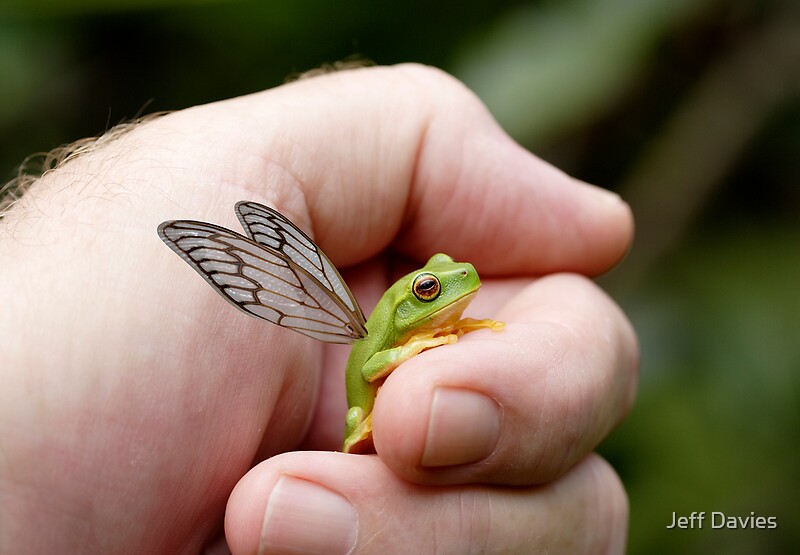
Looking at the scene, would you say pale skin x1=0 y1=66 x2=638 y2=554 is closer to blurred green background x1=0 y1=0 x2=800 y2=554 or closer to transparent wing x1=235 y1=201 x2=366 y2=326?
transparent wing x1=235 y1=201 x2=366 y2=326

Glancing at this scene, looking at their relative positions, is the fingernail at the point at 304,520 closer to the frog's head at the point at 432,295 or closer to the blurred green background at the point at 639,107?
the frog's head at the point at 432,295

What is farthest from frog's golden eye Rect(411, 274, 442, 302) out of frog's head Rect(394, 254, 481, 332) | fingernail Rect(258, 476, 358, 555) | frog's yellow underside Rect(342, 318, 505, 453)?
fingernail Rect(258, 476, 358, 555)

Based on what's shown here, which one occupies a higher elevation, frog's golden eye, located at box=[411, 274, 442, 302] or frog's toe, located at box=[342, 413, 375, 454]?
frog's golden eye, located at box=[411, 274, 442, 302]

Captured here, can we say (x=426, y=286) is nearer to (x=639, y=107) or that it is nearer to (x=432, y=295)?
(x=432, y=295)

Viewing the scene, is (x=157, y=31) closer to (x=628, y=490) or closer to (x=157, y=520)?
(x=157, y=520)

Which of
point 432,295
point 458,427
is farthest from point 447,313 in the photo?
point 458,427

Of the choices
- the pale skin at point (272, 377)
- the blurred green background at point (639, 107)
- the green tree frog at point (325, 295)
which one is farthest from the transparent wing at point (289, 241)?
the blurred green background at point (639, 107)
